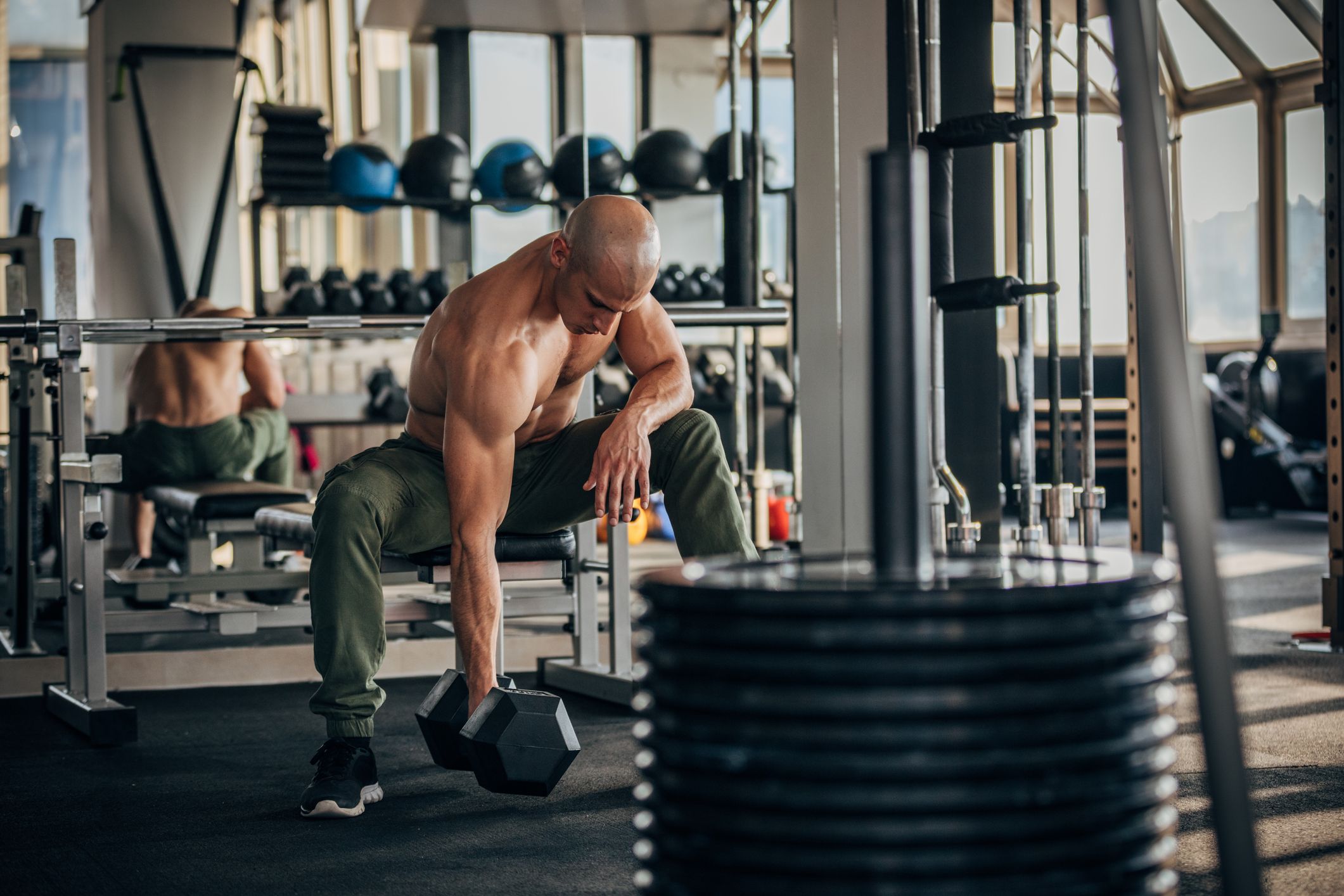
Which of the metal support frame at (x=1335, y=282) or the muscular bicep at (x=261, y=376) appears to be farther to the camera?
the muscular bicep at (x=261, y=376)

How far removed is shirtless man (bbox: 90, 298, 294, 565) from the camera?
376 centimetres

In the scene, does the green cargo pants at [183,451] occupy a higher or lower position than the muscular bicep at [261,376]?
lower

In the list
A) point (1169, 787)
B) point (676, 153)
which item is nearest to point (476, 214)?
point (676, 153)

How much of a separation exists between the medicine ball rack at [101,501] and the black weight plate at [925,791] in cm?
189

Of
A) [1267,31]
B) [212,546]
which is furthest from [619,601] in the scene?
[1267,31]

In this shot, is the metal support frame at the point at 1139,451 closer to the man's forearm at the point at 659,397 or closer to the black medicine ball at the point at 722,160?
the man's forearm at the point at 659,397

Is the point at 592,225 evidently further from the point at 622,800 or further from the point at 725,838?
the point at 725,838

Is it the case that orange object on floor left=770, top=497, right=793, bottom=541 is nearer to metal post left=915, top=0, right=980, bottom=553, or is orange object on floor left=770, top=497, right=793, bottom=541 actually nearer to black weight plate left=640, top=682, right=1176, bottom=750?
metal post left=915, top=0, right=980, bottom=553

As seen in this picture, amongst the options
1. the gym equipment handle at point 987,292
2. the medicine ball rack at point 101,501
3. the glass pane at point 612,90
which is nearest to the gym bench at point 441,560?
the medicine ball rack at point 101,501

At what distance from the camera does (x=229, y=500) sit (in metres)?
3.28

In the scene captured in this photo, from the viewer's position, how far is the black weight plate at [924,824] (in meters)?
0.82

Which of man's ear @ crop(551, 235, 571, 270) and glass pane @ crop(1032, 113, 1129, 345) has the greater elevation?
glass pane @ crop(1032, 113, 1129, 345)

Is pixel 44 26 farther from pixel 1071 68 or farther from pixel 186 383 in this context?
pixel 1071 68

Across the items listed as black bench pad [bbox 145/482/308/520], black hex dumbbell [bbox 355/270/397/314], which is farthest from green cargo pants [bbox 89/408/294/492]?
black hex dumbbell [bbox 355/270/397/314]
